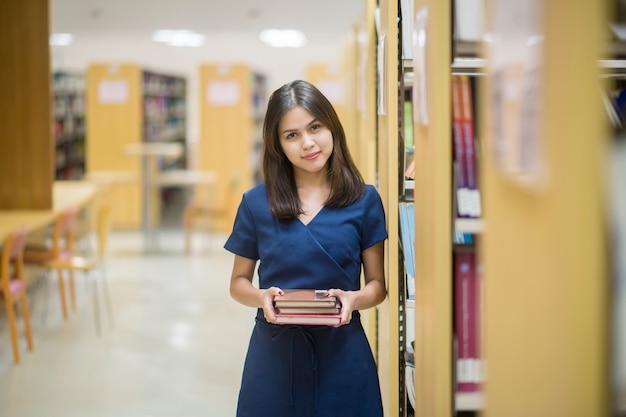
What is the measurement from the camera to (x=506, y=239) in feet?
4.19

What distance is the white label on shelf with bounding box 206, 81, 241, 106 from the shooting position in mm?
10883

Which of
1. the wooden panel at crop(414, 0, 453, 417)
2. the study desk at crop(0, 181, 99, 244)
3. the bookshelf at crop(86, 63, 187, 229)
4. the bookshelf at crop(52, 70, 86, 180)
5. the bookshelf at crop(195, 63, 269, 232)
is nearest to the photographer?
the wooden panel at crop(414, 0, 453, 417)

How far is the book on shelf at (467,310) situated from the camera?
187 centimetres

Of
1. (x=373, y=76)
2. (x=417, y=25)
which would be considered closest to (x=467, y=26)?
(x=417, y=25)

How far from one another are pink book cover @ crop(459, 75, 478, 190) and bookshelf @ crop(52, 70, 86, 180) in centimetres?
1035

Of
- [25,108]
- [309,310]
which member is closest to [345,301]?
[309,310]

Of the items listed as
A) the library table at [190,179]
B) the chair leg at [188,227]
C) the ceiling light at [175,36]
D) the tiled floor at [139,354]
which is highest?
the ceiling light at [175,36]

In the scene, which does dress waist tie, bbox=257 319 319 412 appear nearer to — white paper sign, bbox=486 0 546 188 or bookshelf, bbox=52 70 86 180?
white paper sign, bbox=486 0 546 188

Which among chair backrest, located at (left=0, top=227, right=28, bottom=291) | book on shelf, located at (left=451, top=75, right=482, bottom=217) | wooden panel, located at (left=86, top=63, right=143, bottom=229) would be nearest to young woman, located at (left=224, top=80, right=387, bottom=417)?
book on shelf, located at (left=451, top=75, right=482, bottom=217)

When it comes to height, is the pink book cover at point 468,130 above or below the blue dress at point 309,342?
above

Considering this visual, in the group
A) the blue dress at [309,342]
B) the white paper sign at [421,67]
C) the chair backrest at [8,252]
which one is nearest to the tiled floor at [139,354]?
the chair backrest at [8,252]

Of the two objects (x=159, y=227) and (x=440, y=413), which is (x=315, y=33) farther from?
(x=440, y=413)

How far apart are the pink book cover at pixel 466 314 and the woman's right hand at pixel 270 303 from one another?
0.48 m

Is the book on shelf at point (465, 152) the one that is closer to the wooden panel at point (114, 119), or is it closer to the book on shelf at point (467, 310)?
the book on shelf at point (467, 310)
